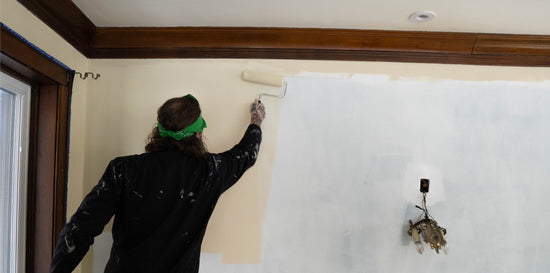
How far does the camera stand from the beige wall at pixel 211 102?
5.90ft

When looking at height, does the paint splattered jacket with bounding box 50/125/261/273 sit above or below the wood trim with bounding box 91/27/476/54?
below

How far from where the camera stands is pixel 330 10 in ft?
5.33

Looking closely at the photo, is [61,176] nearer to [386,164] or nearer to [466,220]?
[386,164]

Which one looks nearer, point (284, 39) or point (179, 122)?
point (179, 122)

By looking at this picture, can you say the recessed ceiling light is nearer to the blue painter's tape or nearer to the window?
the blue painter's tape

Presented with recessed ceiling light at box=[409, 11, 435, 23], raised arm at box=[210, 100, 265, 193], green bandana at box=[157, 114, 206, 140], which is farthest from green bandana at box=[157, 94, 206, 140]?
recessed ceiling light at box=[409, 11, 435, 23]

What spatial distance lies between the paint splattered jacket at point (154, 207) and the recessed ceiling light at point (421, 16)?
0.96 meters

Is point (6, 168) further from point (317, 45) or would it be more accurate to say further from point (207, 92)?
point (317, 45)

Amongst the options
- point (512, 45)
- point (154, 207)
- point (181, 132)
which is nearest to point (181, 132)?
point (181, 132)

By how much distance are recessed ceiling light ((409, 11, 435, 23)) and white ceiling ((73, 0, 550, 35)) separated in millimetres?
20

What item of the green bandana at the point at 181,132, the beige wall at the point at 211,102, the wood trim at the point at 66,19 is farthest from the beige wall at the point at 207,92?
the green bandana at the point at 181,132

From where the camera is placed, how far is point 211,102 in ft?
6.02

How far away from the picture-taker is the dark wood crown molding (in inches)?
70.8

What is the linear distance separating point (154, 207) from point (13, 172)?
590mm
